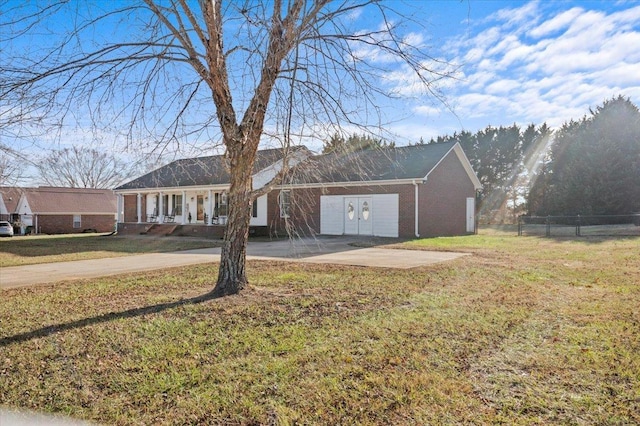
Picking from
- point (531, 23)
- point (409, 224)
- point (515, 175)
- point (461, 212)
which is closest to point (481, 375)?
point (531, 23)

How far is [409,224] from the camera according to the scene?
21250 mm

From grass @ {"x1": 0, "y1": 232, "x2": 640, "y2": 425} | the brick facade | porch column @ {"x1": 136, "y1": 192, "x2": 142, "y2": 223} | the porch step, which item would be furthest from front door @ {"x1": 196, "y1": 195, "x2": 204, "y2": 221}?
grass @ {"x1": 0, "y1": 232, "x2": 640, "y2": 425}

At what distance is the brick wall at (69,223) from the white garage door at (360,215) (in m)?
30.1

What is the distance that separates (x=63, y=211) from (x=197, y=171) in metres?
30.0

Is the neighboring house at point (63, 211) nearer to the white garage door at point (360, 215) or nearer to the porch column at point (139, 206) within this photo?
the porch column at point (139, 206)

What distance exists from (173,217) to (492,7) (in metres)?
24.7

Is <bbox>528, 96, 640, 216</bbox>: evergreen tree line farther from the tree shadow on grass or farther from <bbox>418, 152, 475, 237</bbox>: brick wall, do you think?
the tree shadow on grass

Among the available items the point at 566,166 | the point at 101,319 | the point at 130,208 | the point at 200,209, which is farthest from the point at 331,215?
the point at 566,166

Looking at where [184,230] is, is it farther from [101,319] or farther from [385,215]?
[101,319]

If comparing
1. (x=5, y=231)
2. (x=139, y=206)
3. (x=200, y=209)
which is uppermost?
(x=139, y=206)

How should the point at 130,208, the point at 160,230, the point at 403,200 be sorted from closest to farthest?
the point at 403,200, the point at 160,230, the point at 130,208

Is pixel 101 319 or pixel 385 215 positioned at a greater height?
pixel 385 215

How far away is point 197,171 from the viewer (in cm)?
1916

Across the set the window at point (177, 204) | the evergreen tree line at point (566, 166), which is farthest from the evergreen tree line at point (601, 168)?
the window at point (177, 204)
